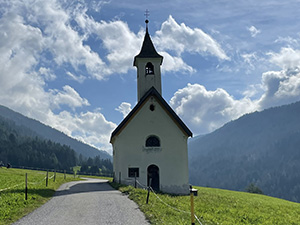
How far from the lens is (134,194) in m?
18.7

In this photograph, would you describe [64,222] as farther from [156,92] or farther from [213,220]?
[156,92]

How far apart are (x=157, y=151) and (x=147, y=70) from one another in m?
9.06

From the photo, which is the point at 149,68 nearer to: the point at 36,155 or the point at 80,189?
the point at 80,189

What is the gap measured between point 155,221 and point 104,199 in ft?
21.1

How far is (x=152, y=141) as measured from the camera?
93.2 feet

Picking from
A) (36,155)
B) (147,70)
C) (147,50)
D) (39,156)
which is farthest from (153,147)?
(39,156)

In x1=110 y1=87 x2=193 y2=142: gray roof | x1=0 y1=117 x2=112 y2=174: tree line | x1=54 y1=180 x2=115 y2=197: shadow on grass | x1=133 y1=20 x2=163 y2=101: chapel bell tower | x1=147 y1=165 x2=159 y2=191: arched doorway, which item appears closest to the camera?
x1=54 y1=180 x2=115 y2=197: shadow on grass

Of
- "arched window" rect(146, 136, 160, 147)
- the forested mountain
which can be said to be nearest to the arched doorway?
"arched window" rect(146, 136, 160, 147)

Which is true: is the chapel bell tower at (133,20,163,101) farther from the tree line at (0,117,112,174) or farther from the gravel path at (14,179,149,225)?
the tree line at (0,117,112,174)

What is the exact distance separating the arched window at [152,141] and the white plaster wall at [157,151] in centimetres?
38

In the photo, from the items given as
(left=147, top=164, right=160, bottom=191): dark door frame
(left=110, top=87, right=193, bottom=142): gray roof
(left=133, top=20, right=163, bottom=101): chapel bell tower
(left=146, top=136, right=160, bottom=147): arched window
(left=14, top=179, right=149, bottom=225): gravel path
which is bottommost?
(left=14, top=179, right=149, bottom=225): gravel path

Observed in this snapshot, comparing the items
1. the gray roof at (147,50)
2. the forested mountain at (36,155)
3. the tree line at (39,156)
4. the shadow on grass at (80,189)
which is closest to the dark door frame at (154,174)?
the shadow on grass at (80,189)

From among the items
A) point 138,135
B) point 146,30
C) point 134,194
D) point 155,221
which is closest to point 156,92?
point 138,135

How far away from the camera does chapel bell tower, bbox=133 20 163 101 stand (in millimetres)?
31391
